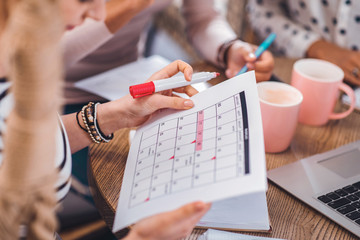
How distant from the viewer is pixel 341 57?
1057 mm

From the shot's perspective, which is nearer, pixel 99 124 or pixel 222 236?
pixel 222 236

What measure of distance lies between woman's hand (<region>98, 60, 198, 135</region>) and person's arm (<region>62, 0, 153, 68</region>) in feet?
0.96

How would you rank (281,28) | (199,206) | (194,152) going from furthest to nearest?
(281,28) < (194,152) < (199,206)

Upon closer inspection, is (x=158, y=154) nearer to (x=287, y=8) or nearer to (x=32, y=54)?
(x=32, y=54)

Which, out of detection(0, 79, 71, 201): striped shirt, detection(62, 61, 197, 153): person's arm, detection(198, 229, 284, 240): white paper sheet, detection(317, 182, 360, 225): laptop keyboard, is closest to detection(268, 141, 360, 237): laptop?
detection(317, 182, 360, 225): laptop keyboard

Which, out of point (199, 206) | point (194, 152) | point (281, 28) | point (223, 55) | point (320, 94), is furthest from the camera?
point (281, 28)

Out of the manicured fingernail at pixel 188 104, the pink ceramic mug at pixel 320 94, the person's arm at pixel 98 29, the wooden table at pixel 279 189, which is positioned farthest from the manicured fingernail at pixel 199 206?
the person's arm at pixel 98 29

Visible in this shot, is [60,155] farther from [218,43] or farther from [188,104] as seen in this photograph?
[218,43]

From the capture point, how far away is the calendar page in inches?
17.3

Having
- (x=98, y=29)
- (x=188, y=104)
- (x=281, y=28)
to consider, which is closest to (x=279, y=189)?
(x=188, y=104)

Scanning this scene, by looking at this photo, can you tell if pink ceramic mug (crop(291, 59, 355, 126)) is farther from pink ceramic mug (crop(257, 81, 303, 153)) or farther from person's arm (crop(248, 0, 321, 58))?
person's arm (crop(248, 0, 321, 58))

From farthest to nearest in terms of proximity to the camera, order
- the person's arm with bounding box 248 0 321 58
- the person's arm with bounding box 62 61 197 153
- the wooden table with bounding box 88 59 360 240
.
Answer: the person's arm with bounding box 248 0 321 58 < the person's arm with bounding box 62 61 197 153 < the wooden table with bounding box 88 59 360 240

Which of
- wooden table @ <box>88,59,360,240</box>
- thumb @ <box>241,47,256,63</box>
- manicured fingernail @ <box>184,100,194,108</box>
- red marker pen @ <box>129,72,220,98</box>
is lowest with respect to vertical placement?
wooden table @ <box>88,59,360,240</box>

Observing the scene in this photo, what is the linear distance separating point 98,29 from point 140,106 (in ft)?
1.27
